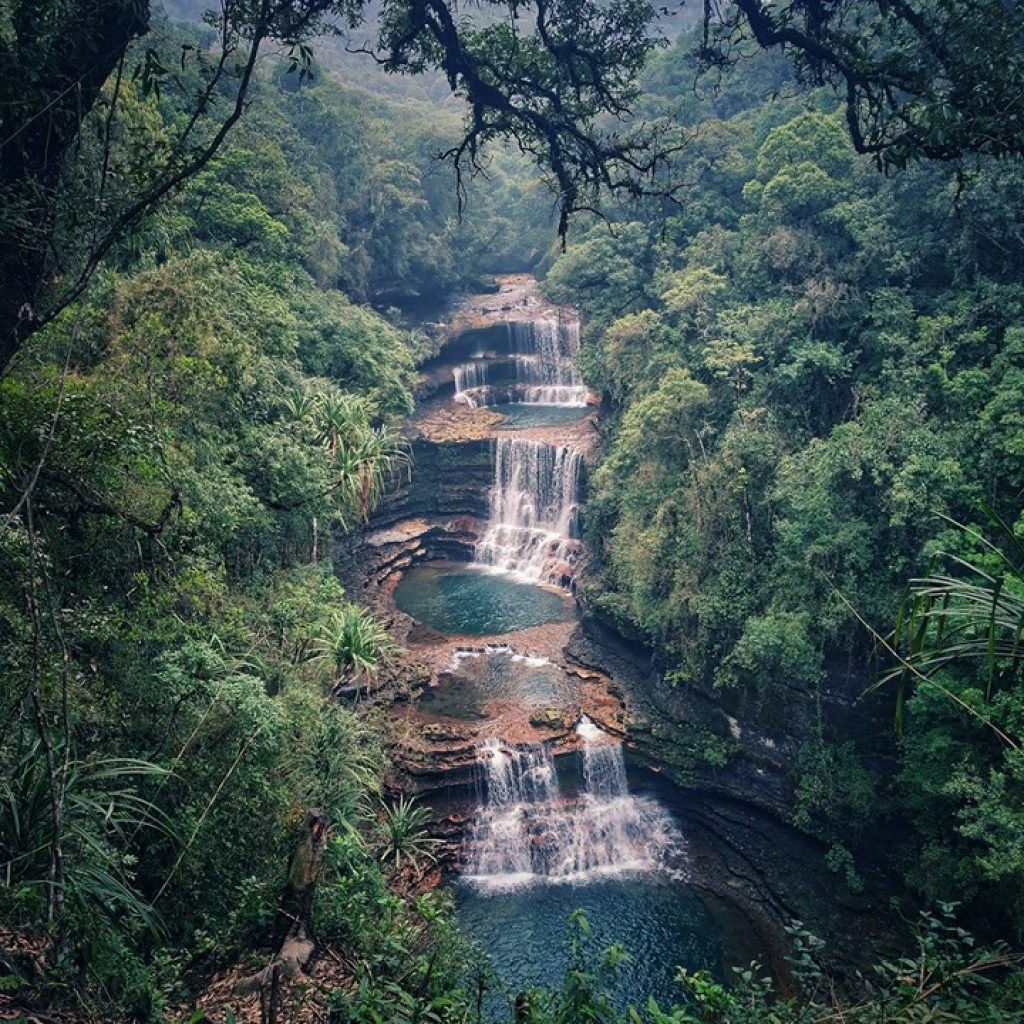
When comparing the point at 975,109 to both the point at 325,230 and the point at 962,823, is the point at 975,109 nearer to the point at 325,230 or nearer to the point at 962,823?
the point at 962,823

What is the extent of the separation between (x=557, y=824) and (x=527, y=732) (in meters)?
1.94

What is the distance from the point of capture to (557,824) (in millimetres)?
15039

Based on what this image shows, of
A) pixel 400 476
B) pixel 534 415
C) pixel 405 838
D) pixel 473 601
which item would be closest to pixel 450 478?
pixel 400 476

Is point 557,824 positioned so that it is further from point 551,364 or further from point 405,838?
point 551,364

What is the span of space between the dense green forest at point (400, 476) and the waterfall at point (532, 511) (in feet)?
7.65

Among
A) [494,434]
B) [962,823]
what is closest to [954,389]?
[962,823]

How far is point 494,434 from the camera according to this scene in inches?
1032

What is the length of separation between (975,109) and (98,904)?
7532 mm

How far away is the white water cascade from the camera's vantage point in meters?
14.4

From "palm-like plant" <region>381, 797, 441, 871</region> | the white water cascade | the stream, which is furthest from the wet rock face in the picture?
"palm-like plant" <region>381, 797, 441, 871</region>

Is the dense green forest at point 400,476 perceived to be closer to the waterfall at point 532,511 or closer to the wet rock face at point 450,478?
the wet rock face at point 450,478

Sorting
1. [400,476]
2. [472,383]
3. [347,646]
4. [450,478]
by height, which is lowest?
[347,646]

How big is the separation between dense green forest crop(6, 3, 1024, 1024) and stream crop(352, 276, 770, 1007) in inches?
43.0

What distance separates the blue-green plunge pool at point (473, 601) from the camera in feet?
68.6
